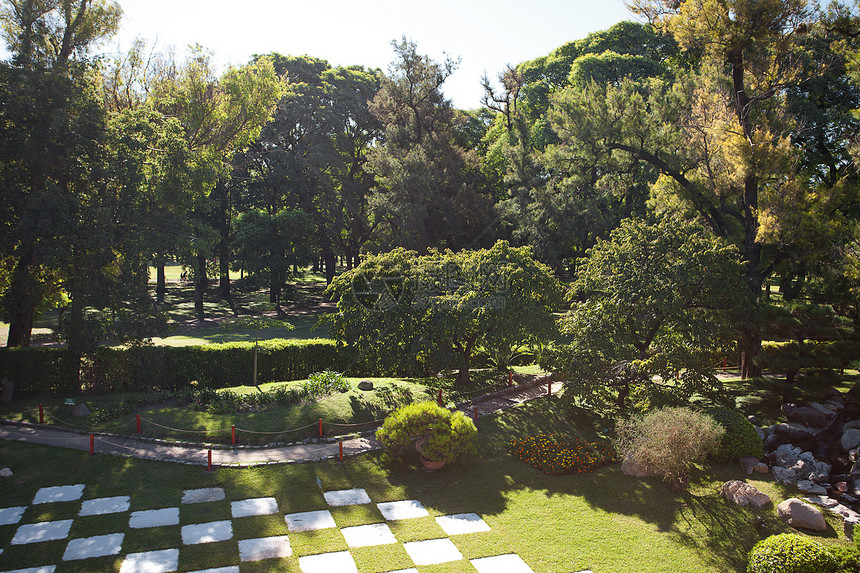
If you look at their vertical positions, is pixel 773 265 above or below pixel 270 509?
above

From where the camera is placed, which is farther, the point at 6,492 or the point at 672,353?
the point at 672,353

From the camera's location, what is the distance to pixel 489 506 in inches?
476

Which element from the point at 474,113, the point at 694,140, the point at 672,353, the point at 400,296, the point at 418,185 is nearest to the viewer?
the point at 672,353

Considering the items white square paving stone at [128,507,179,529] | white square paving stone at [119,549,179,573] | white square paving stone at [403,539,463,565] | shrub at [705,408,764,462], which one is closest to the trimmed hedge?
white square paving stone at [128,507,179,529]

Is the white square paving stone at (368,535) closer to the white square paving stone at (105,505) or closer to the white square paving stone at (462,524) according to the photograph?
the white square paving stone at (462,524)

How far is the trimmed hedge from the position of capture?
59.8 ft

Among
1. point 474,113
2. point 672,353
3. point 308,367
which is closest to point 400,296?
point 308,367

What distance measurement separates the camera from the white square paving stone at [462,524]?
1100 centimetres

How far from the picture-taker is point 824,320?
1636 cm

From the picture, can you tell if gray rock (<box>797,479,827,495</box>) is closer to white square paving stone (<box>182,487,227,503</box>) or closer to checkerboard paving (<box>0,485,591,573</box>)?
checkerboard paving (<box>0,485,591,573</box>)

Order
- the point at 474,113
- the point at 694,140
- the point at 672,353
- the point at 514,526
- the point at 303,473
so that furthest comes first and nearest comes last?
the point at 474,113, the point at 694,140, the point at 672,353, the point at 303,473, the point at 514,526

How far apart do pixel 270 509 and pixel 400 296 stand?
28.4 feet

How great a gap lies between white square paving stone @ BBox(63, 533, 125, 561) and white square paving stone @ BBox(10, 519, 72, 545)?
17.7 inches

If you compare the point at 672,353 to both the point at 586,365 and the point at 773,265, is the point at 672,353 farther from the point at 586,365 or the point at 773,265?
the point at 773,265
